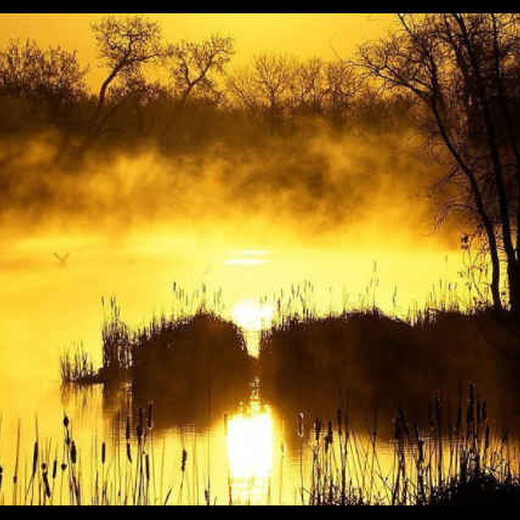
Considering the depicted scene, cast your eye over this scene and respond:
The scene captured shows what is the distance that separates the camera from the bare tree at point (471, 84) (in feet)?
47.3

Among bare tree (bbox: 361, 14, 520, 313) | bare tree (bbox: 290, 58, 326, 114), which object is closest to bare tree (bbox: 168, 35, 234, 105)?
bare tree (bbox: 290, 58, 326, 114)

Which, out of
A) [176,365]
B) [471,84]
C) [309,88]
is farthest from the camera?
[309,88]

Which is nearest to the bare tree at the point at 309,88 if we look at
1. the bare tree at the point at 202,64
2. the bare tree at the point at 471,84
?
the bare tree at the point at 202,64

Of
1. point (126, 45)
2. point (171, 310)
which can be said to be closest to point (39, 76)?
point (126, 45)

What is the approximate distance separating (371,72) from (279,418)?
606 cm

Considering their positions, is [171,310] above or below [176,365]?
above

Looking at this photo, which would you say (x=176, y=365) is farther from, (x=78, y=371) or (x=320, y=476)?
(x=320, y=476)

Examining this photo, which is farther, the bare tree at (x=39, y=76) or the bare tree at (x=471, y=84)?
the bare tree at (x=39, y=76)

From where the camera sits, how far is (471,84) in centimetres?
1461

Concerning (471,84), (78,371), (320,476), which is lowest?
(320,476)

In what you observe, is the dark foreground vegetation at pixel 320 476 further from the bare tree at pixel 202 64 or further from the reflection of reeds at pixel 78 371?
the bare tree at pixel 202 64

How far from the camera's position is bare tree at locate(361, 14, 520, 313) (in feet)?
47.3
